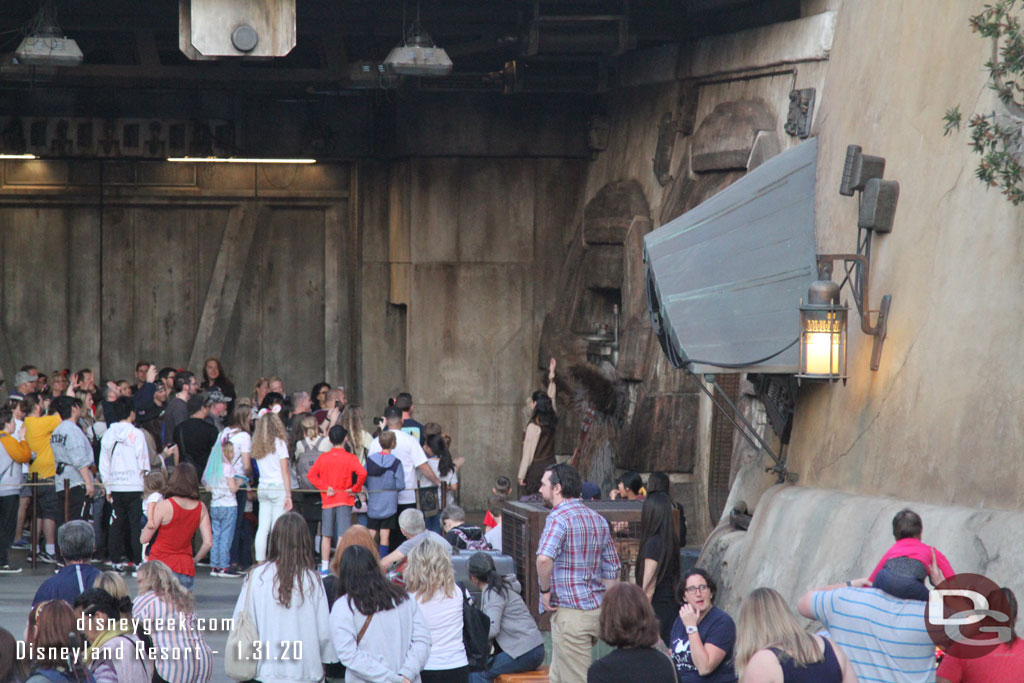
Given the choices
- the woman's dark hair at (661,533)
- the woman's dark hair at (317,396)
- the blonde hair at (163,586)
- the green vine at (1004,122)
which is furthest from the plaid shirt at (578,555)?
the woman's dark hair at (317,396)

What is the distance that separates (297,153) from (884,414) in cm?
1171

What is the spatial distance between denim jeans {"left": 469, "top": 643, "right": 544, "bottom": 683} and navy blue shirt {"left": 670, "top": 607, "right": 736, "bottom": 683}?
1728 millimetres

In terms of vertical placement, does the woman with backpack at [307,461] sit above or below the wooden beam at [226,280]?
below

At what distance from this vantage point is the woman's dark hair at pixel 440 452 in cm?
1465

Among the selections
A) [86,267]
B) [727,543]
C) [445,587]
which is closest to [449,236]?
[86,267]

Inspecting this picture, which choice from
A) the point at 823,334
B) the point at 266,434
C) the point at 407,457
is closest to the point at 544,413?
the point at 407,457

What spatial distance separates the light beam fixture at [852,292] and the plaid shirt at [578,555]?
1.81m

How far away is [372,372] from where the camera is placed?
64.4 ft

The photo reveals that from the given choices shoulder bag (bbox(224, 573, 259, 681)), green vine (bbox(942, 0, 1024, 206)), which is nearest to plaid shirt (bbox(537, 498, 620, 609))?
shoulder bag (bbox(224, 573, 259, 681))

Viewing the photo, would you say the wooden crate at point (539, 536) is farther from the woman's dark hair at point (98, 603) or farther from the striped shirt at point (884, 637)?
the striped shirt at point (884, 637)

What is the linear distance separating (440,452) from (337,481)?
7.31ft

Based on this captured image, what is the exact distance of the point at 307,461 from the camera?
1338cm

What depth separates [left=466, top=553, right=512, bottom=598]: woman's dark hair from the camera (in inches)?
339

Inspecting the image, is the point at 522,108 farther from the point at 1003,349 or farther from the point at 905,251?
the point at 1003,349
